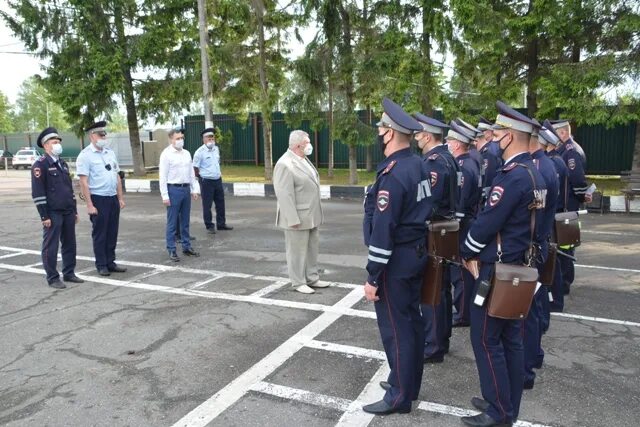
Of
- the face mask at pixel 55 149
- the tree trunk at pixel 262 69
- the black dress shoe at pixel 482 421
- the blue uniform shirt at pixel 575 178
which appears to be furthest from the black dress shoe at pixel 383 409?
the tree trunk at pixel 262 69

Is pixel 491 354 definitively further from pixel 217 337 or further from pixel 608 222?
pixel 608 222

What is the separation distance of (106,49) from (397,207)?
20.9 m

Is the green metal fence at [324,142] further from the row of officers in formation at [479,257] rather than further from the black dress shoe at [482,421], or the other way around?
the black dress shoe at [482,421]

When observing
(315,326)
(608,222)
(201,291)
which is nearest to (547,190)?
(315,326)

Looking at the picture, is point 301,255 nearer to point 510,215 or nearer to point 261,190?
point 510,215

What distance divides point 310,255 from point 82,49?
19.0m

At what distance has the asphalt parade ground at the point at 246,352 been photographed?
144 inches

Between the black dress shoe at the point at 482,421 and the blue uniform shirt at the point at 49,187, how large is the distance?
5.31 metres

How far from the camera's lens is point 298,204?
20.8 feet

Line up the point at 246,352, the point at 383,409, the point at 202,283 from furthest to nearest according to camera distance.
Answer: the point at 202,283, the point at 246,352, the point at 383,409

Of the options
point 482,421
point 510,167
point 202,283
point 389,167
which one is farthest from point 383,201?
point 202,283

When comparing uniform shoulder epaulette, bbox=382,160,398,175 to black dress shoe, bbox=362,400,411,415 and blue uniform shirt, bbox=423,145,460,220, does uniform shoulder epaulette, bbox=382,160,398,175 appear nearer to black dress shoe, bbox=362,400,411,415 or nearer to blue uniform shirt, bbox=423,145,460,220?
blue uniform shirt, bbox=423,145,460,220

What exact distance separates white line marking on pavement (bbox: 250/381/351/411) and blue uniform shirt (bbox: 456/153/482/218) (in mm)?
2050

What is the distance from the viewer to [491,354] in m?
3.33
